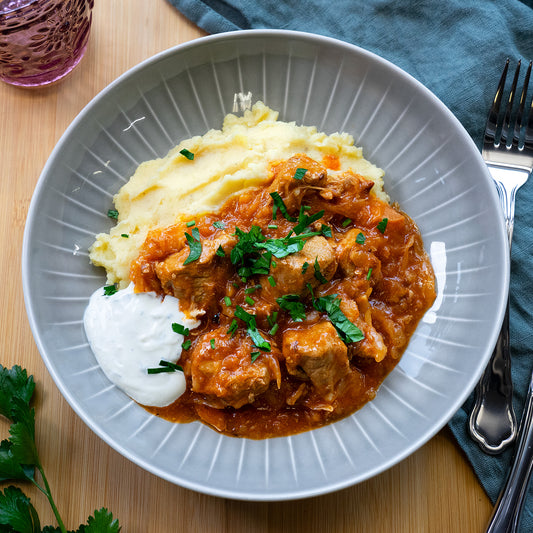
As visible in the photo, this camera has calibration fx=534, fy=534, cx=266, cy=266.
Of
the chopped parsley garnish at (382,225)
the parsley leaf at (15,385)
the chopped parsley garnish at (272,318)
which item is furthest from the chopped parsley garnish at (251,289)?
the parsley leaf at (15,385)

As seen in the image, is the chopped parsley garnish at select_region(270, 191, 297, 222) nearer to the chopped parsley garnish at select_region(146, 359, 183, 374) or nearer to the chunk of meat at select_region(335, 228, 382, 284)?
the chunk of meat at select_region(335, 228, 382, 284)

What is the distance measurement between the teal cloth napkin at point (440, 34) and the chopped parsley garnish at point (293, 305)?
204 cm

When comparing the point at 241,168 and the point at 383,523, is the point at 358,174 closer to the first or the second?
the point at 241,168

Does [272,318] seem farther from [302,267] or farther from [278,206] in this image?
[278,206]

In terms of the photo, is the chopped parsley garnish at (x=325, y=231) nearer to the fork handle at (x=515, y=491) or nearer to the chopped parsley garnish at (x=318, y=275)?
the chopped parsley garnish at (x=318, y=275)

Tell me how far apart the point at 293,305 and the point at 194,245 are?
0.93 meters

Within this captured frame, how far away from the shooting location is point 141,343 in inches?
168

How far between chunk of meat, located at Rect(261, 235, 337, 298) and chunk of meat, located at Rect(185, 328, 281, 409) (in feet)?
1.59

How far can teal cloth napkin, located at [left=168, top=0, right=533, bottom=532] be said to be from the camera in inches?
195

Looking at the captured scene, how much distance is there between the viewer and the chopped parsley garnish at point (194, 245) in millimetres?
4219

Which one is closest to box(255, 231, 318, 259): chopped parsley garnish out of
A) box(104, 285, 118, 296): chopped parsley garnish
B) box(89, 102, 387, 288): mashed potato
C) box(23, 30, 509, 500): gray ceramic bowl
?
box(89, 102, 387, 288): mashed potato

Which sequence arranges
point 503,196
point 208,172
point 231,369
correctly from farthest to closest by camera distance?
point 503,196 → point 208,172 → point 231,369

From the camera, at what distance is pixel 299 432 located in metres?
4.42

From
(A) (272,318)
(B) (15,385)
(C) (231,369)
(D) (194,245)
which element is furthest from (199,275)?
(B) (15,385)
